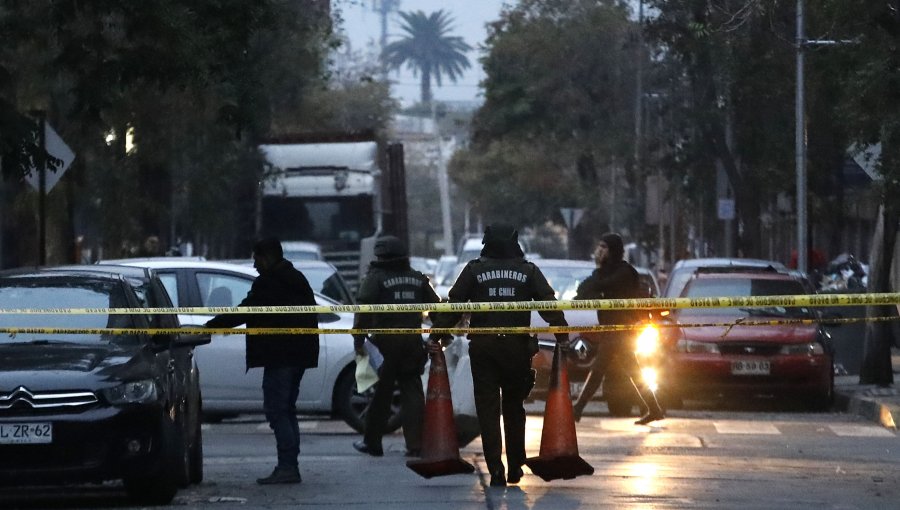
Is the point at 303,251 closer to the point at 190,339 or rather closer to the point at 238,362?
the point at 238,362

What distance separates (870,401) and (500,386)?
8567 millimetres

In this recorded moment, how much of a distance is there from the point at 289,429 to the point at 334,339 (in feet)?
16.5

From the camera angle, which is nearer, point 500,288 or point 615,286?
point 500,288

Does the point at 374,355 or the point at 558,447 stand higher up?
the point at 374,355

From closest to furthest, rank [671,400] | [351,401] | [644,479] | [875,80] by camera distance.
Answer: [644,479]
[351,401]
[875,80]
[671,400]

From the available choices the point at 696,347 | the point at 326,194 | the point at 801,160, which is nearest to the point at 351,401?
the point at 696,347

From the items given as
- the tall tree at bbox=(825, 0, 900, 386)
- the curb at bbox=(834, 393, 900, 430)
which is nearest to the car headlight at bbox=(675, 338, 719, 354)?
the curb at bbox=(834, 393, 900, 430)

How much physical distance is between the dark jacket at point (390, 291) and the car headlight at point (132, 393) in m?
3.64

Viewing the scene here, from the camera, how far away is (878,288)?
2305 centimetres

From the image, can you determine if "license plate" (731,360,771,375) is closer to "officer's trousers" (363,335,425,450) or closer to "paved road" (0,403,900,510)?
"paved road" (0,403,900,510)

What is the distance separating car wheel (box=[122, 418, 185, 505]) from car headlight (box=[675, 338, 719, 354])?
996 centimetres

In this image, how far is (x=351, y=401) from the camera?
1775 cm

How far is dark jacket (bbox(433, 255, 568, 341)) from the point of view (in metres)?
12.3

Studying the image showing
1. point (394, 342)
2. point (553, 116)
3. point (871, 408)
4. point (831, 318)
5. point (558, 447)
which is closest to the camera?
point (558, 447)
